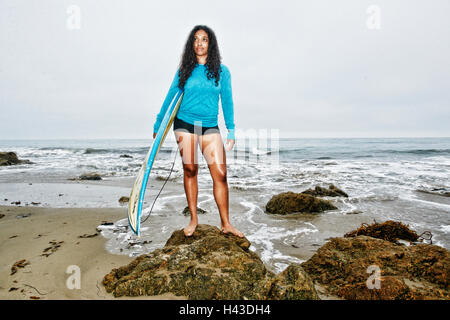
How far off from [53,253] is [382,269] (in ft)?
11.3

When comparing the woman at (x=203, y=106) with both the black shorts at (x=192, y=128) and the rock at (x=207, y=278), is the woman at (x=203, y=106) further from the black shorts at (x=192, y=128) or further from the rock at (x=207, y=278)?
the rock at (x=207, y=278)

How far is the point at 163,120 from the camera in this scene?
2.88 metres

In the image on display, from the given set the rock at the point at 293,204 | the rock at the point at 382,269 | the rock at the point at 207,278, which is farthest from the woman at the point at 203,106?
the rock at the point at 293,204

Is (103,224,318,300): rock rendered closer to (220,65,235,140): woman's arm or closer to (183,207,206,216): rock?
(220,65,235,140): woman's arm

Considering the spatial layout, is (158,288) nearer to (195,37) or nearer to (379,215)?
(195,37)

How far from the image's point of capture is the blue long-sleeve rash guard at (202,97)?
2.71 m

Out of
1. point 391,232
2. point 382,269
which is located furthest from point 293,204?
point 382,269

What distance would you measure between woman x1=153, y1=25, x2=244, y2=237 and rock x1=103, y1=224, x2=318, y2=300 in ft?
2.37

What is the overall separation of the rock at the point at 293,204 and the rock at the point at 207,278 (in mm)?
2988

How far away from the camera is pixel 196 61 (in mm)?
2785

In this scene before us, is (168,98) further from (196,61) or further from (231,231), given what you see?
(231,231)

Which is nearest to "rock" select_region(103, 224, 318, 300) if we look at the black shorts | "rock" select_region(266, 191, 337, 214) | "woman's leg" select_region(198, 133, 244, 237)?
"woman's leg" select_region(198, 133, 244, 237)
